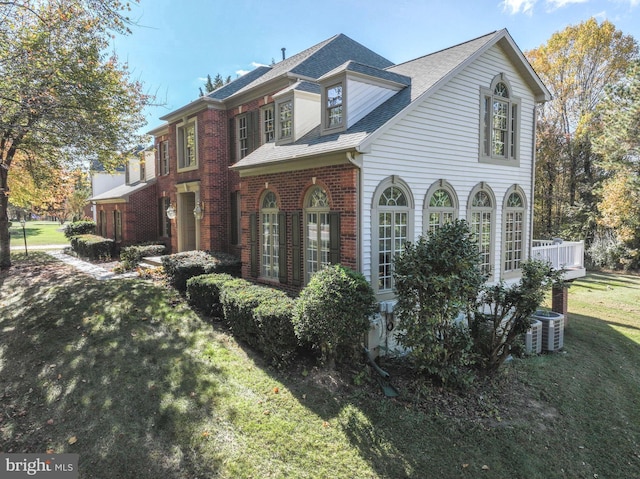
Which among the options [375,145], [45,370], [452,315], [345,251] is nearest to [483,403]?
[452,315]

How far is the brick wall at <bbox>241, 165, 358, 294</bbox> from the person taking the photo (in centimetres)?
813

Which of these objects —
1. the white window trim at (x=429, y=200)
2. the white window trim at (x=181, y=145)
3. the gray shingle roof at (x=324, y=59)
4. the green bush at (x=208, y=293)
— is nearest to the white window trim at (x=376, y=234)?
the white window trim at (x=429, y=200)

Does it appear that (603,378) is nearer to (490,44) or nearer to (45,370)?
(490,44)

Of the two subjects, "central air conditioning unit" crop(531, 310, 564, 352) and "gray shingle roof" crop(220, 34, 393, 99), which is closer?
"central air conditioning unit" crop(531, 310, 564, 352)

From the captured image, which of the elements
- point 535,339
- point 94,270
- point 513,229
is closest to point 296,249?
point 535,339

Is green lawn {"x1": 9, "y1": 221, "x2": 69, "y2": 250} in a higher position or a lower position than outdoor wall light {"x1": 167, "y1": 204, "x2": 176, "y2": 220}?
lower

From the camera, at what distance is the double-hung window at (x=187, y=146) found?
15916 millimetres

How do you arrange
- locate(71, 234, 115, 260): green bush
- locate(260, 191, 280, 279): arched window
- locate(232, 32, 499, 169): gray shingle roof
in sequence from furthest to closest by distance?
locate(71, 234, 115, 260): green bush
locate(260, 191, 280, 279): arched window
locate(232, 32, 499, 169): gray shingle roof

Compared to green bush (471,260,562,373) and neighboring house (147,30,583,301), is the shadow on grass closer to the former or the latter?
neighboring house (147,30,583,301)

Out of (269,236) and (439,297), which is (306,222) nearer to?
(269,236)

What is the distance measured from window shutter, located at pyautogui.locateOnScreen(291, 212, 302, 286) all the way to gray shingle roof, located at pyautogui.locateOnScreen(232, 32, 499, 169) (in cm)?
153

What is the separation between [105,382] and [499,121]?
1155 centimetres

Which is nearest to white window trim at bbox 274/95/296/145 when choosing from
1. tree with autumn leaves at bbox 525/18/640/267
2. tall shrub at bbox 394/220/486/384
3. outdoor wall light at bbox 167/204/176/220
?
tall shrub at bbox 394/220/486/384

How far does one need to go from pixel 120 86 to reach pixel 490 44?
12557 mm
